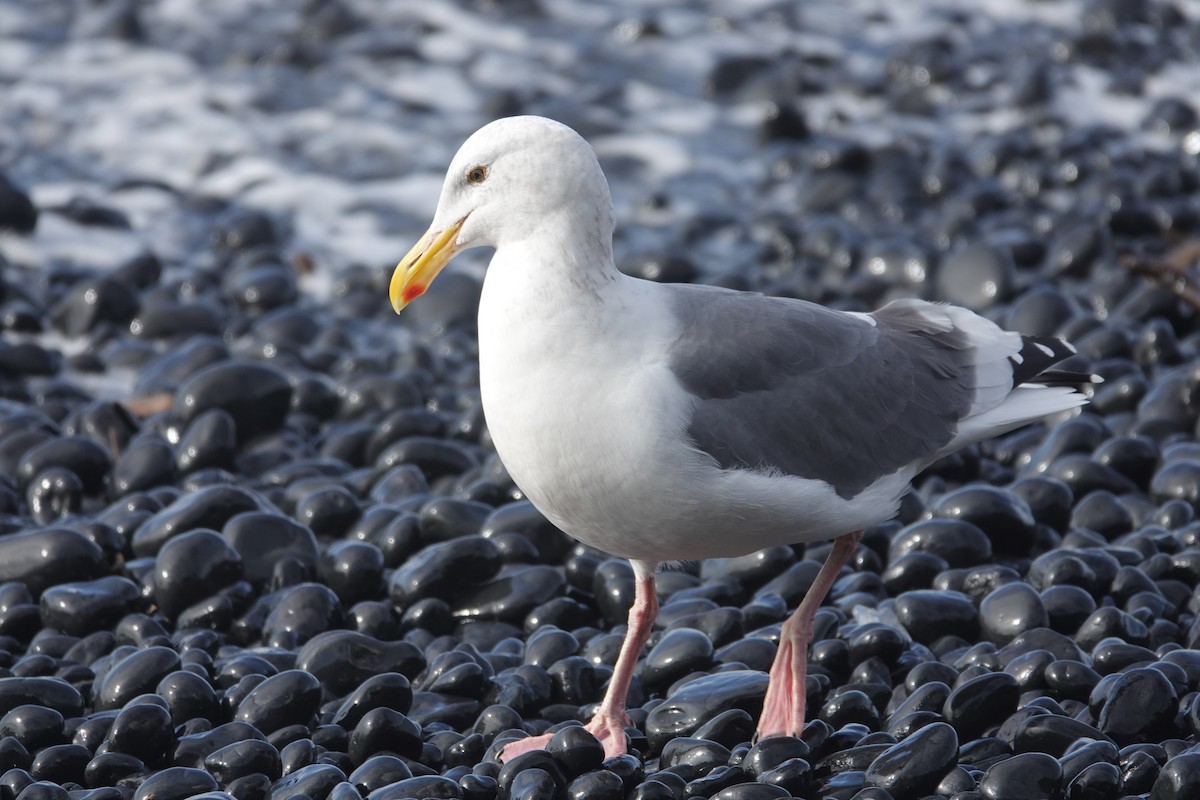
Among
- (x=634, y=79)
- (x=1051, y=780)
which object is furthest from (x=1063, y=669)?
(x=634, y=79)

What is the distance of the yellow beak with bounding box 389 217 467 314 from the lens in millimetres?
4832

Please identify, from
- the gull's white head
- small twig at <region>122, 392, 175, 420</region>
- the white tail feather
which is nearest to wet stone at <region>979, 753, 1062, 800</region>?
the white tail feather

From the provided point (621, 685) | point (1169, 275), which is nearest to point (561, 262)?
point (621, 685)

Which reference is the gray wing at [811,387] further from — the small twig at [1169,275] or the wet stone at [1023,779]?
the small twig at [1169,275]

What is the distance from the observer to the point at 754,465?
4727mm

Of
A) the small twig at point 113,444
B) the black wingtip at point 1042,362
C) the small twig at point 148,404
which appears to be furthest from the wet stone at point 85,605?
the black wingtip at point 1042,362

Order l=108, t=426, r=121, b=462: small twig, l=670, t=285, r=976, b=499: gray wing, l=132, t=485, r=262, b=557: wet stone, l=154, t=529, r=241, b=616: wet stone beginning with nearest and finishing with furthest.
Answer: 1. l=670, t=285, r=976, b=499: gray wing
2. l=154, t=529, r=241, b=616: wet stone
3. l=132, t=485, r=262, b=557: wet stone
4. l=108, t=426, r=121, b=462: small twig

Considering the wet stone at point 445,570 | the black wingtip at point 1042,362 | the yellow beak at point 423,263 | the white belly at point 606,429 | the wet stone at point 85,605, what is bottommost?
the wet stone at point 85,605

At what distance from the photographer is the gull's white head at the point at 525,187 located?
4633mm

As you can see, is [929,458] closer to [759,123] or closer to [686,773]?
[686,773]

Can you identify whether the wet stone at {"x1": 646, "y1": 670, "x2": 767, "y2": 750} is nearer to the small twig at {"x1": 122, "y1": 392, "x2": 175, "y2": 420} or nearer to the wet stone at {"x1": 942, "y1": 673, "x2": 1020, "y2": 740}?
the wet stone at {"x1": 942, "y1": 673, "x2": 1020, "y2": 740}

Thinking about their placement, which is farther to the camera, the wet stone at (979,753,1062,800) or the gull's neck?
the gull's neck

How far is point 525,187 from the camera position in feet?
15.3

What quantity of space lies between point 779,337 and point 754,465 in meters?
0.52
